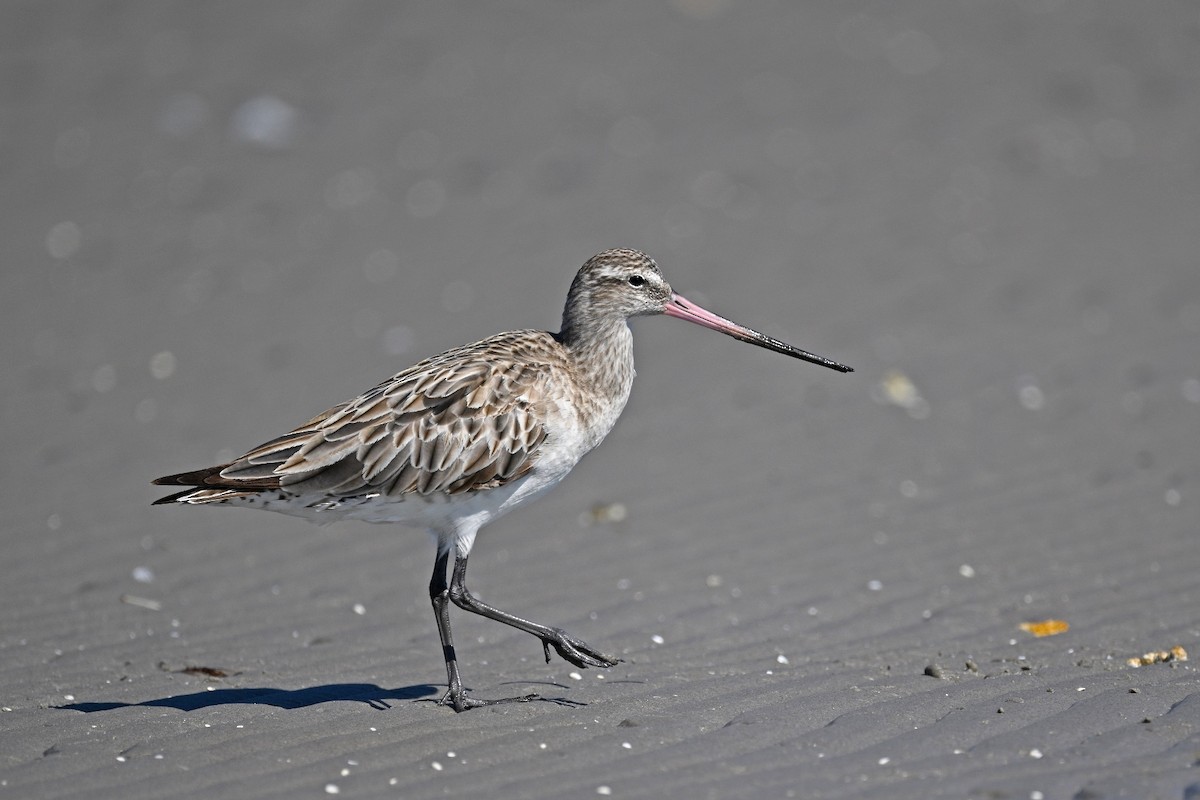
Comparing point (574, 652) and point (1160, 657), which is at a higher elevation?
point (574, 652)

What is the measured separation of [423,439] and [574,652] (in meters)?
1.10

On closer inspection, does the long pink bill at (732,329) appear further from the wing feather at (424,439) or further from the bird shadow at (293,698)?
the bird shadow at (293,698)

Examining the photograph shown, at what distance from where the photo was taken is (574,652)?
20.1 ft

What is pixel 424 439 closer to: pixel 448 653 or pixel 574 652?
pixel 448 653

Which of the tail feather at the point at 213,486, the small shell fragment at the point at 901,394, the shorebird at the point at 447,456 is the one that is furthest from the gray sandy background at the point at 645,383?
the tail feather at the point at 213,486

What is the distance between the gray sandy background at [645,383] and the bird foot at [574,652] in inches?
4.4

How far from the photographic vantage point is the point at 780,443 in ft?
30.7

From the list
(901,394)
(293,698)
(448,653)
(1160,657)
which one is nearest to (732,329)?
(448,653)

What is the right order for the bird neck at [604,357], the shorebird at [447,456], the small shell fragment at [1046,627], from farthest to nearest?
1. the small shell fragment at [1046,627]
2. the bird neck at [604,357]
3. the shorebird at [447,456]

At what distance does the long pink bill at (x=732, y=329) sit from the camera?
22.0ft

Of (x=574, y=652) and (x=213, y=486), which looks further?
(x=574, y=652)

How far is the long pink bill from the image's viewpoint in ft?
22.0

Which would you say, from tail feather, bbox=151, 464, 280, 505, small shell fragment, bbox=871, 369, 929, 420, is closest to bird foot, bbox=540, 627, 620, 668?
tail feather, bbox=151, 464, 280, 505

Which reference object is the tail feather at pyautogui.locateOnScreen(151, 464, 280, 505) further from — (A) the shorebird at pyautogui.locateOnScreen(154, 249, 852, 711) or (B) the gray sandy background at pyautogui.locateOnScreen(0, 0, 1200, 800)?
(B) the gray sandy background at pyautogui.locateOnScreen(0, 0, 1200, 800)
